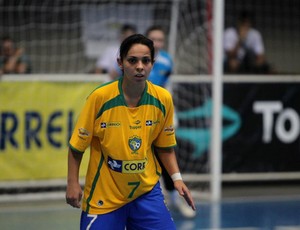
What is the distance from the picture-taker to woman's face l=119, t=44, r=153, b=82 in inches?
230

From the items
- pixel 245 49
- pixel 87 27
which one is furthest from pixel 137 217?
pixel 245 49

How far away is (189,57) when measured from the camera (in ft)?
43.2

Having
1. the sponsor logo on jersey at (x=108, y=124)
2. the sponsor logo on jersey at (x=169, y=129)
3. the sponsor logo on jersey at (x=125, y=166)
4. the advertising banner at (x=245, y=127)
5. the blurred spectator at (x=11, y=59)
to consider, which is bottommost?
the advertising banner at (x=245, y=127)

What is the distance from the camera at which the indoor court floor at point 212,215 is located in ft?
32.8

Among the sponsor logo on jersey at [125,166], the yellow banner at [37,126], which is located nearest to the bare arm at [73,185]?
the sponsor logo on jersey at [125,166]

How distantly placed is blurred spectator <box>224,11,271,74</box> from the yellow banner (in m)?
2.97

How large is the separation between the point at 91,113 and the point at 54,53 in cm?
766

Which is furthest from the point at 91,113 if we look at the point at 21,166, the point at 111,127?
the point at 21,166

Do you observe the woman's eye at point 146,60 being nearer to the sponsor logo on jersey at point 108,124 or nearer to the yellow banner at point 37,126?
the sponsor logo on jersey at point 108,124

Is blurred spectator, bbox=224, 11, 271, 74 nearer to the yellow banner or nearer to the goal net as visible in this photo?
the goal net

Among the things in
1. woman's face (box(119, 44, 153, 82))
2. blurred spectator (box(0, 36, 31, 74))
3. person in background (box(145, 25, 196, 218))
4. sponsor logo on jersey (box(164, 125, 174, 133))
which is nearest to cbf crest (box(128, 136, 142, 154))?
sponsor logo on jersey (box(164, 125, 174, 133))

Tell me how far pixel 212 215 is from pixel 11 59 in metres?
3.74

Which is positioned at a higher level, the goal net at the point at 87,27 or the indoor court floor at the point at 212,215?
the goal net at the point at 87,27

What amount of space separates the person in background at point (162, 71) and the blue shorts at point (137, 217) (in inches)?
125
